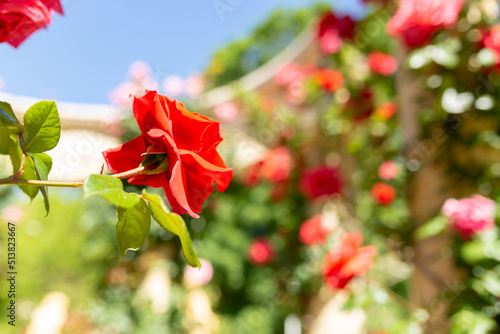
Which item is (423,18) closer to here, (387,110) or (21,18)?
(387,110)

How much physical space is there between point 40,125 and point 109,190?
137mm

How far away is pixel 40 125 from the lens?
0.39 meters

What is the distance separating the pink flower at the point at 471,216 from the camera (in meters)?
1.11

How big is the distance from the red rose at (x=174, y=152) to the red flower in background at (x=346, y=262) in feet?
3.33

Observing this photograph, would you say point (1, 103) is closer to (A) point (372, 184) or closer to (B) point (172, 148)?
(B) point (172, 148)

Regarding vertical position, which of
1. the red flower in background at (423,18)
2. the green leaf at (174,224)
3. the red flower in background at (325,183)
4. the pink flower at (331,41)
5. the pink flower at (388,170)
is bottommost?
the red flower in background at (325,183)

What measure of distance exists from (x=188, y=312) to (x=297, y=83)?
1.74 m

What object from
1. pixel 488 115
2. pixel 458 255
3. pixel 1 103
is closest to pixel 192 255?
pixel 1 103

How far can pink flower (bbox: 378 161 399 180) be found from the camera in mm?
1644

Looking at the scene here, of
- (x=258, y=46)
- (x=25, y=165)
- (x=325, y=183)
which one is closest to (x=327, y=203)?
(x=325, y=183)

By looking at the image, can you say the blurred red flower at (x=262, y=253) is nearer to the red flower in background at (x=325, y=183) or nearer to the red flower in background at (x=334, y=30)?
the red flower in background at (x=325, y=183)

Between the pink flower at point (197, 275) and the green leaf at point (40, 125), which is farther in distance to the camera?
the pink flower at point (197, 275)

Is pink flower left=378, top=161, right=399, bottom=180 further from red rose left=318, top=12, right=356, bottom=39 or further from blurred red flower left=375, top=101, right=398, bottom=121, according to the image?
red rose left=318, top=12, right=356, bottom=39

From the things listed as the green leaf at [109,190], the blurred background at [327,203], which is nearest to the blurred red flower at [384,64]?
the blurred background at [327,203]
